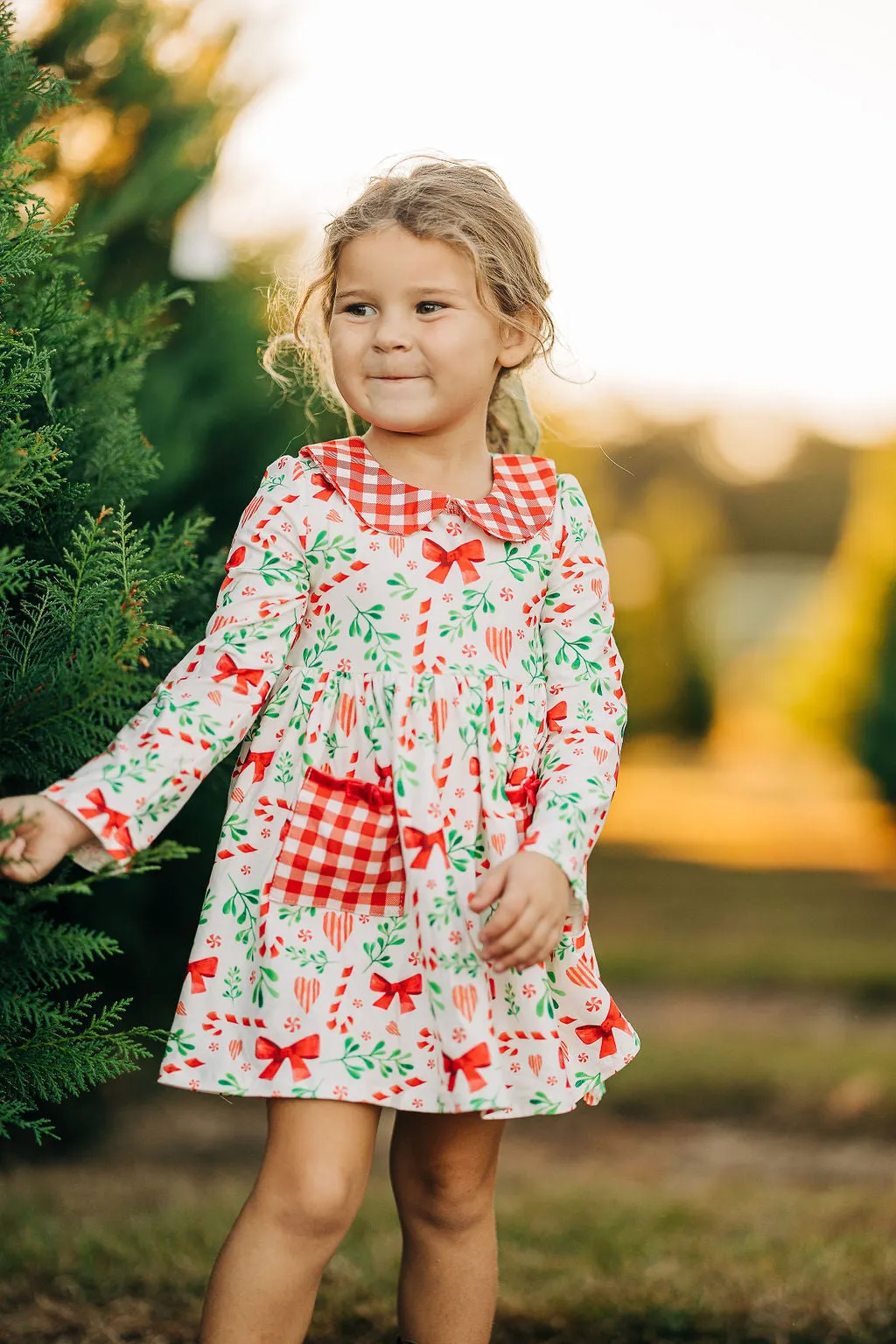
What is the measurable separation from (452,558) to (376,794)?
1.34ft

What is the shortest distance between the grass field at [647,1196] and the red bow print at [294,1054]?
3.98ft

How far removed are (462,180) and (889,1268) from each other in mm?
2739

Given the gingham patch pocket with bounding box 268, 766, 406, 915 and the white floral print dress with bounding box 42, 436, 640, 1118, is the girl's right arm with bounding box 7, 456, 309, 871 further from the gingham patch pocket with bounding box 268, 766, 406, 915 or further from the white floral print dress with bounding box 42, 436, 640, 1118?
the gingham patch pocket with bounding box 268, 766, 406, 915

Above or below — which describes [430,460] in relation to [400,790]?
above

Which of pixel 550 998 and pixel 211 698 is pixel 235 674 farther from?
pixel 550 998

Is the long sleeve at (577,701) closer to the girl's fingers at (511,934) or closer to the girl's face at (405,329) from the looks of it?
the girl's fingers at (511,934)

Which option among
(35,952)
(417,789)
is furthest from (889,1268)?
(35,952)

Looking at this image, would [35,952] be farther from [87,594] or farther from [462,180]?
[462,180]

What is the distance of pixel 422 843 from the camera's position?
6.87 feet

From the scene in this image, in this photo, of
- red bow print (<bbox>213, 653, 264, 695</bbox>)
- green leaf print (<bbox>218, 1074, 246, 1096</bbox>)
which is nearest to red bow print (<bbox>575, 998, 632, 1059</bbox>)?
green leaf print (<bbox>218, 1074, 246, 1096</bbox>)

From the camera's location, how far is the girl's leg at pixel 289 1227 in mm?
1975

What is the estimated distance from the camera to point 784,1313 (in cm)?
315

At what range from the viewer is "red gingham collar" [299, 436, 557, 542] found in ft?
7.33

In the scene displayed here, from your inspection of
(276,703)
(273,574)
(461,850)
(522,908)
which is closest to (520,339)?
(273,574)
